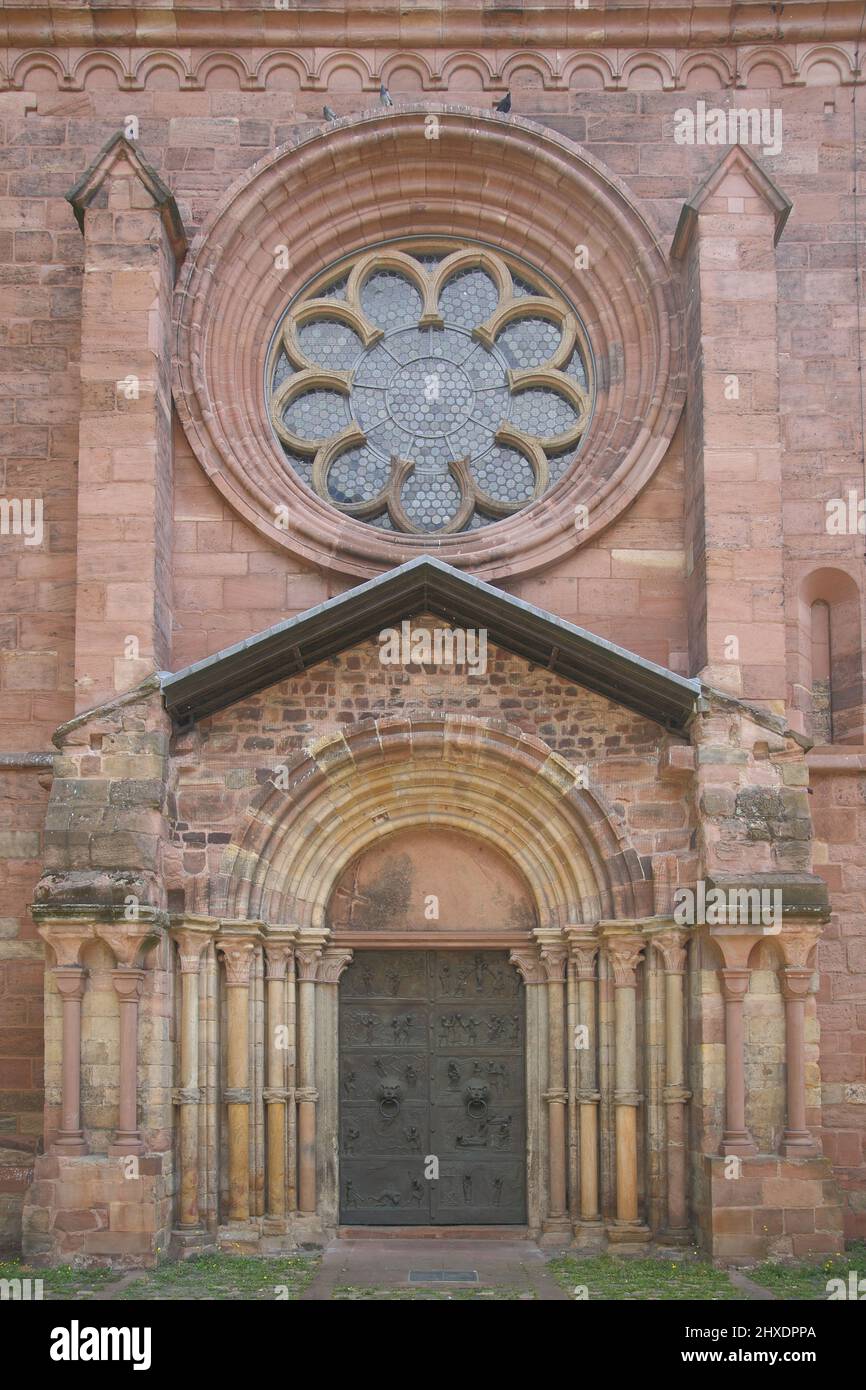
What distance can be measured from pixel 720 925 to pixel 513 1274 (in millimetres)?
→ 2586

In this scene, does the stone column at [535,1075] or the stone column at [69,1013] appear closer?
the stone column at [69,1013]

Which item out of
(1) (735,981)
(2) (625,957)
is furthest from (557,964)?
(1) (735,981)

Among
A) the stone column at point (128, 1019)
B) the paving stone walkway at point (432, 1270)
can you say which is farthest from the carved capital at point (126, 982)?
the paving stone walkway at point (432, 1270)

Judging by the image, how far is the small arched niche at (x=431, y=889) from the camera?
12.5 meters

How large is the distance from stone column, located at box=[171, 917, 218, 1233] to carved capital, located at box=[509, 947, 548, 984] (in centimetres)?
230

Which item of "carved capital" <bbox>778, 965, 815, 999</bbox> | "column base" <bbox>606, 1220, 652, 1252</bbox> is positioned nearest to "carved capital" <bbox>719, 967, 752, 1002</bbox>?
"carved capital" <bbox>778, 965, 815, 999</bbox>

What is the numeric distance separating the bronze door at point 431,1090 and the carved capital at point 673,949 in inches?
54.6

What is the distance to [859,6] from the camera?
13.1 meters

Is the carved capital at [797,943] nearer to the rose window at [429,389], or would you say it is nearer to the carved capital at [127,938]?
the rose window at [429,389]

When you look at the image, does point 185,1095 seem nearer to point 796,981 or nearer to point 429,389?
point 796,981

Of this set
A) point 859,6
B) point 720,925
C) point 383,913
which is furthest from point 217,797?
point 859,6

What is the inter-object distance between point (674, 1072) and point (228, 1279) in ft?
10.7

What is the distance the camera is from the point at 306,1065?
470 inches

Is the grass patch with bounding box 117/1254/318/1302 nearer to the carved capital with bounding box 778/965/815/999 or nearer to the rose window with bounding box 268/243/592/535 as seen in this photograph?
the carved capital with bounding box 778/965/815/999
